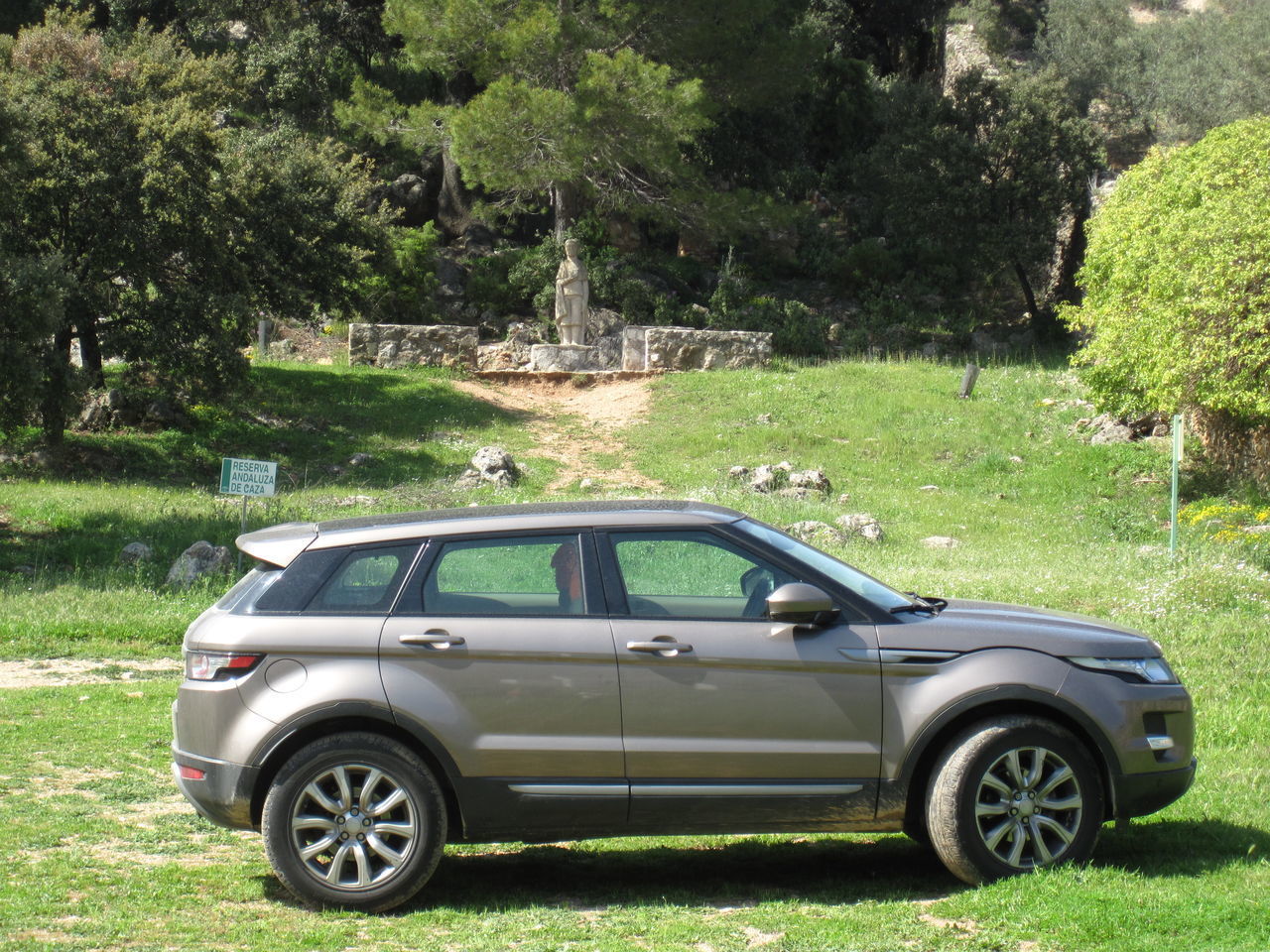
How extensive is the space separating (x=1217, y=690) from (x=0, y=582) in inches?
501

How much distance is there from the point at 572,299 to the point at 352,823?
25096mm

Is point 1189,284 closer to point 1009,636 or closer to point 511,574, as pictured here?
point 1009,636

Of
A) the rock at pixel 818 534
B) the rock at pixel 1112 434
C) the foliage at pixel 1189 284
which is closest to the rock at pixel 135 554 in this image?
the rock at pixel 818 534

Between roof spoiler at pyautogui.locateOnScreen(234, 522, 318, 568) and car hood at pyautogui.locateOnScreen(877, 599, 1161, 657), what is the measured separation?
2.48 m

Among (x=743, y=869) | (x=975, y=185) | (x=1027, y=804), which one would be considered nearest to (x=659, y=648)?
(x=743, y=869)

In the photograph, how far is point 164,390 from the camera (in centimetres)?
2392

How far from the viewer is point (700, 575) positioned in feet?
18.2

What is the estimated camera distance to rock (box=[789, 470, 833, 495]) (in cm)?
2028

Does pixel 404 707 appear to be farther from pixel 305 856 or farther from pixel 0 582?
pixel 0 582

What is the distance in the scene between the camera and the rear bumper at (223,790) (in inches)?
197

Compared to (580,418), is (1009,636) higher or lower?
lower

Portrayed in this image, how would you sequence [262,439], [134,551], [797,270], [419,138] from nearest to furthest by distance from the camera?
1. [134,551]
2. [262,439]
3. [419,138]
4. [797,270]

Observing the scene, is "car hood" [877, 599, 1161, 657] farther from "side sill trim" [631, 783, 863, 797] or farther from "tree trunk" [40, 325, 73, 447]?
"tree trunk" [40, 325, 73, 447]

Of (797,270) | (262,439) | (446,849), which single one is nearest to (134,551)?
(262,439)
